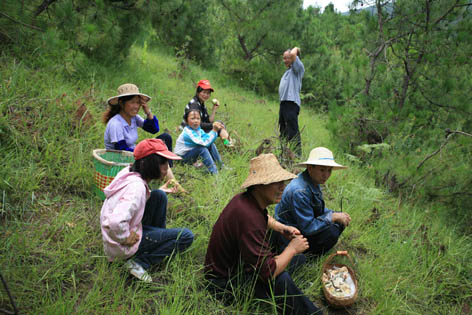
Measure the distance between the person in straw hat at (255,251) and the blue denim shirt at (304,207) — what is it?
42cm

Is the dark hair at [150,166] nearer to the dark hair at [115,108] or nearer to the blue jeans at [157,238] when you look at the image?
the blue jeans at [157,238]

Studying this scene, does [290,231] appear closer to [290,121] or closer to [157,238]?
[157,238]

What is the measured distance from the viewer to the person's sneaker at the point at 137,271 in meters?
2.34

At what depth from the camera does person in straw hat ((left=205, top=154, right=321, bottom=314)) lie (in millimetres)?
2111

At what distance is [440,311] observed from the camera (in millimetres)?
3020

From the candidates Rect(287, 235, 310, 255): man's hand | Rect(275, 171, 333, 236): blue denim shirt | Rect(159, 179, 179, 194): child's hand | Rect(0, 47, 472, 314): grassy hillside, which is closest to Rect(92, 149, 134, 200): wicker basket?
Rect(0, 47, 472, 314): grassy hillside

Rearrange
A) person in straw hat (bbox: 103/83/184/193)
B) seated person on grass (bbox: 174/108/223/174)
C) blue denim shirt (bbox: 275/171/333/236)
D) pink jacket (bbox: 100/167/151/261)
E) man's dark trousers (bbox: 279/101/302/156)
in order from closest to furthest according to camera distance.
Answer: pink jacket (bbox: 100/167/151/261) < blue denim shirt (bbox: 275/171/333/236) < person in straw hat (bbox: 103/83/184/193) < seated person on grass (bbox: 174/108/223/174) < man's dark trousers (bbox: 279/101/302/156)

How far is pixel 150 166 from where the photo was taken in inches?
91.5

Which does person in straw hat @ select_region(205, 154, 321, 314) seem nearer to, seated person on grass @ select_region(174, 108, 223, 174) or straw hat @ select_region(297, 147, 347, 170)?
straw hat @ select_region(297, 147, 347, 170)

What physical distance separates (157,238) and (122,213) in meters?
0.50

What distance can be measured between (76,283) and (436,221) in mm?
4432

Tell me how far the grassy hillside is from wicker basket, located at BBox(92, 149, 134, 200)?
0.22 m

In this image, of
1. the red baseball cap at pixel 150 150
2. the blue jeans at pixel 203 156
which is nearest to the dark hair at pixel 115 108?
the blue jeans at pixel 203 156

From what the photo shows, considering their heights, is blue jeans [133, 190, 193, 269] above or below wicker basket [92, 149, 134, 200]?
below
